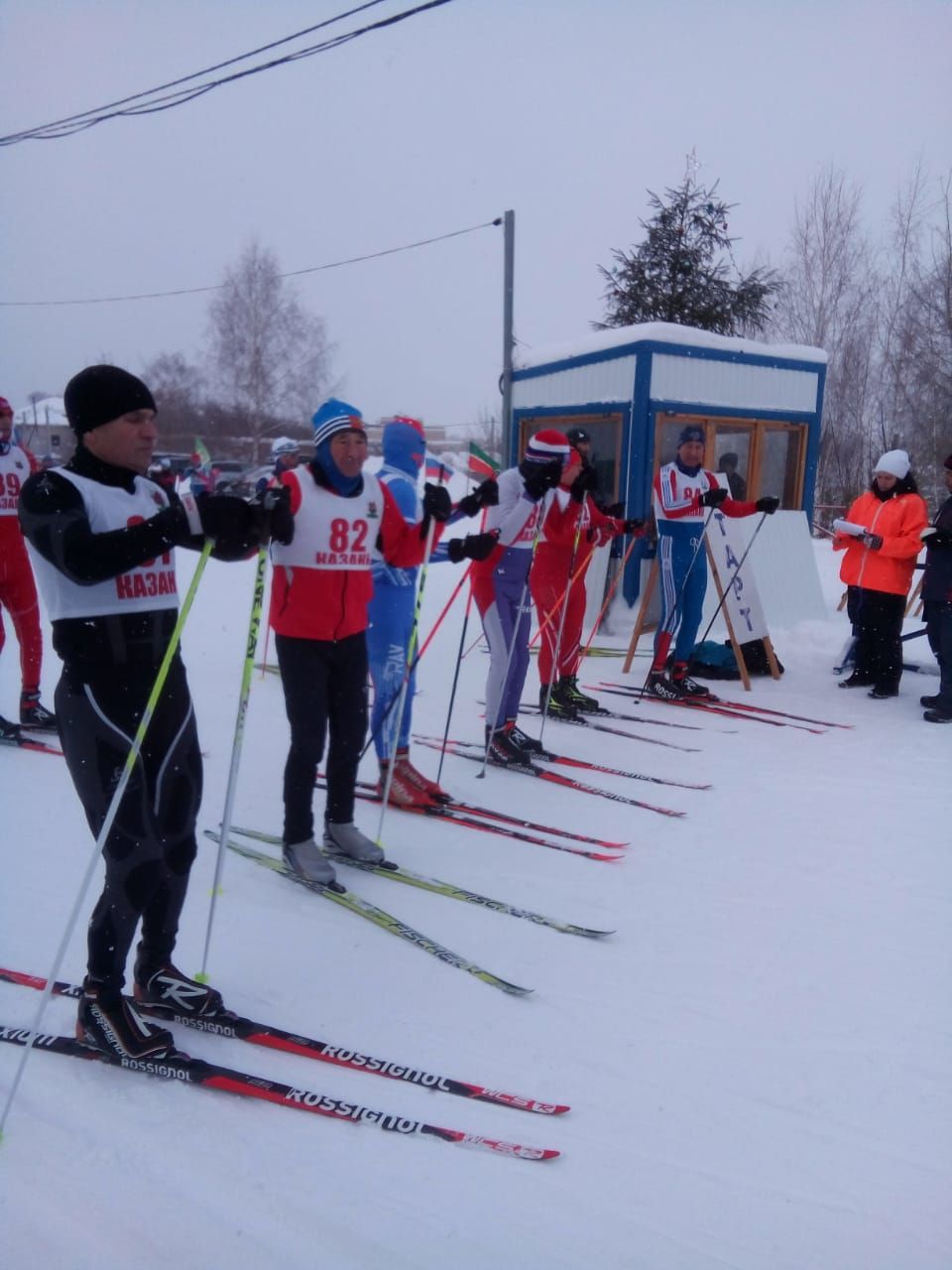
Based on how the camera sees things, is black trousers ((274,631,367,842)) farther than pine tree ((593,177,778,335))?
No

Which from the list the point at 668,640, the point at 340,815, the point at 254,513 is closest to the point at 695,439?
the point at 668,640

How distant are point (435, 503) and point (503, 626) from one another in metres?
1.18

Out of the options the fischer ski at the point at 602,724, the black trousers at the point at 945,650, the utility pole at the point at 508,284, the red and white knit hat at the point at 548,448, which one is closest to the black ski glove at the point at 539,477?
the red and white knit hat at the point at 548,448

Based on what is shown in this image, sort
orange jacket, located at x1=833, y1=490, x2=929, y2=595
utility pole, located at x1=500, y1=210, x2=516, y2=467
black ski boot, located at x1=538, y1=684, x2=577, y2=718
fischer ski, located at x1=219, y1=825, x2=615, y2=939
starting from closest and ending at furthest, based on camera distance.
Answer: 1. fischer ski, located at x1=219, y1=825, x2=615, y2=939
2. black ski boot, located at x1=538, y1=684, x2=577, y2=718
3. orange jacket, located at x1=833, y1=490, x2=929, y2=595
4. utility pole, located at x1=500, y1=210, x2=516, y2=467

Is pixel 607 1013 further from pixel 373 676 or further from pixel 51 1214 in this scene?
pixel 373 676

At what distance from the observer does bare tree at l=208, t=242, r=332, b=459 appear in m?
29.3

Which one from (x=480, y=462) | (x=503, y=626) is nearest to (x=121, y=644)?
(x=503, y=626)

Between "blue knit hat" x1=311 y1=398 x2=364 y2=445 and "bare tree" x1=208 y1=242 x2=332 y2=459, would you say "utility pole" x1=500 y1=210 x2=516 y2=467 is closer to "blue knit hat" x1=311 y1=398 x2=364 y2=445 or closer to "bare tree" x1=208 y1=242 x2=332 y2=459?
"blue knit hat" x1=311 y1=398 x2=364 y2=445

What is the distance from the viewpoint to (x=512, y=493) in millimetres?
4473

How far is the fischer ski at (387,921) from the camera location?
8.34ft

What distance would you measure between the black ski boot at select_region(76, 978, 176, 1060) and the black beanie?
1.39 meters

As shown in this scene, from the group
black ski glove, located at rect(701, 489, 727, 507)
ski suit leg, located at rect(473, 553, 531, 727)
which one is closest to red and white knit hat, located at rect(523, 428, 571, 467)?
ski suit leg, located at rect(473, 553, 531, 727)

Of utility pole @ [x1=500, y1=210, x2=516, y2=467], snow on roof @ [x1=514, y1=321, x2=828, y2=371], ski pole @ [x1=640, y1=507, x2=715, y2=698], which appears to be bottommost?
ski pole @ [x1=640, y1=507, x2=715, y2=698]

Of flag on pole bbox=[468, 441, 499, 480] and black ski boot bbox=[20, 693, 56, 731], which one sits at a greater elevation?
flag on pole bbox=[468, 441, 499, 480]
